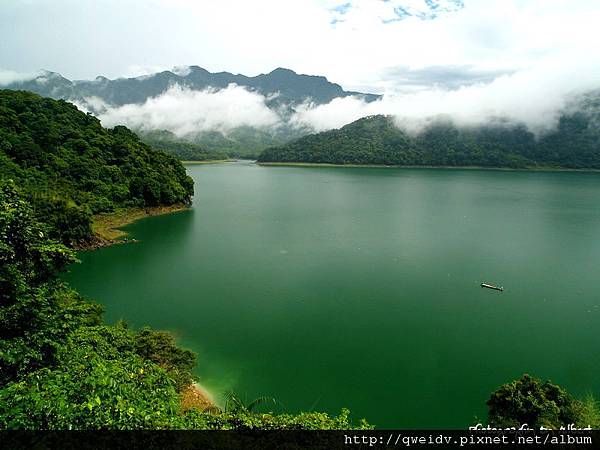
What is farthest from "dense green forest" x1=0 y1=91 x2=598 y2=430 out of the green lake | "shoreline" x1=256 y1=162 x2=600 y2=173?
"shoreline" x1=256 y1=162 x2=600 y2=173

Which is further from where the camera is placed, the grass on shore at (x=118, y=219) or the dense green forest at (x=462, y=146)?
the dense green forest at (x=462, y=146)

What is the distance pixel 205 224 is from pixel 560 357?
3254 centimetres

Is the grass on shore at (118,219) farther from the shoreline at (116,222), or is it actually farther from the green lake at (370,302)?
the green lake at (370,302)

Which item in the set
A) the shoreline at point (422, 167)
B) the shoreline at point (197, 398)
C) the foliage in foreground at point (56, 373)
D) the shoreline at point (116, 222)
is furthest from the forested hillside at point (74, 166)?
the shoreline at point (422, 167)

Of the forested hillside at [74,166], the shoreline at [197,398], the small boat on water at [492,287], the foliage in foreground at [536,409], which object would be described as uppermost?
the forested hillside at [74,166]

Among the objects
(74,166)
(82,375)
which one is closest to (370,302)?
(82,375)

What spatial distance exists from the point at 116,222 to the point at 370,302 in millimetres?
27589

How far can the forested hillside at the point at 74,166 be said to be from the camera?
3067 cm

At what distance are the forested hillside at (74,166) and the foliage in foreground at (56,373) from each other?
22.3m

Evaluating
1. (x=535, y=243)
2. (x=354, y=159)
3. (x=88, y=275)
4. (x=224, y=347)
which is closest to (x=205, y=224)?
(x=88, y=275)

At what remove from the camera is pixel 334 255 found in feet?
101

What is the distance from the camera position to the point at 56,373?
659 centimetres

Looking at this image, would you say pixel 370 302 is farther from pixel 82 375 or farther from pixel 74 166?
pixel 74 166

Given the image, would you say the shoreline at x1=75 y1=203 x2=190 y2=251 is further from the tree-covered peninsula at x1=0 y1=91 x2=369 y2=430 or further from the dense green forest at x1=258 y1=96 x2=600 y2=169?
the dense green forest at x1=258 y1=96 x2=600 y2=169
